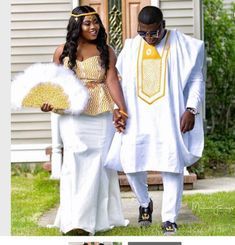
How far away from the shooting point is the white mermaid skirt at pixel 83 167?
6.88m

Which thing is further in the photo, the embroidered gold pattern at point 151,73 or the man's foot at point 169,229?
the man's foot at point 169,229

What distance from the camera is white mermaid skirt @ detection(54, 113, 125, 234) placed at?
22.6 feet

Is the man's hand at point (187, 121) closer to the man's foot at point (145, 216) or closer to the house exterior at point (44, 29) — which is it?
the man's foot at point (145, 216)

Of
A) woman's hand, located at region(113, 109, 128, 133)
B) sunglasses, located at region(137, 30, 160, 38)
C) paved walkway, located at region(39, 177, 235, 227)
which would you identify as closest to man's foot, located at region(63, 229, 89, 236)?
paved walkway, located at region(39, 177, 235, 227)

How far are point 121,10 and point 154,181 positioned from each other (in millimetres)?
1957

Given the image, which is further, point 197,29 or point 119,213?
point 197,29

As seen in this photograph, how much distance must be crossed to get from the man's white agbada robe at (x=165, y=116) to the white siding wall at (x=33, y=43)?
352cm

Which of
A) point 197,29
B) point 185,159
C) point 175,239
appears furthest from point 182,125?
point 197,29

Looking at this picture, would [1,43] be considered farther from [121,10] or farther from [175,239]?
[175,239]

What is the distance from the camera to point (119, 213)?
717cm

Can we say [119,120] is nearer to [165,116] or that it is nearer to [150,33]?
[165,116]

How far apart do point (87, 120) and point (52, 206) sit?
192 cm

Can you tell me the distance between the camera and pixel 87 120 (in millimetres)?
6895

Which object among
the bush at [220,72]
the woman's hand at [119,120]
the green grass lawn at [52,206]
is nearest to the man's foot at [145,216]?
the green grass lawn at [52,206]
